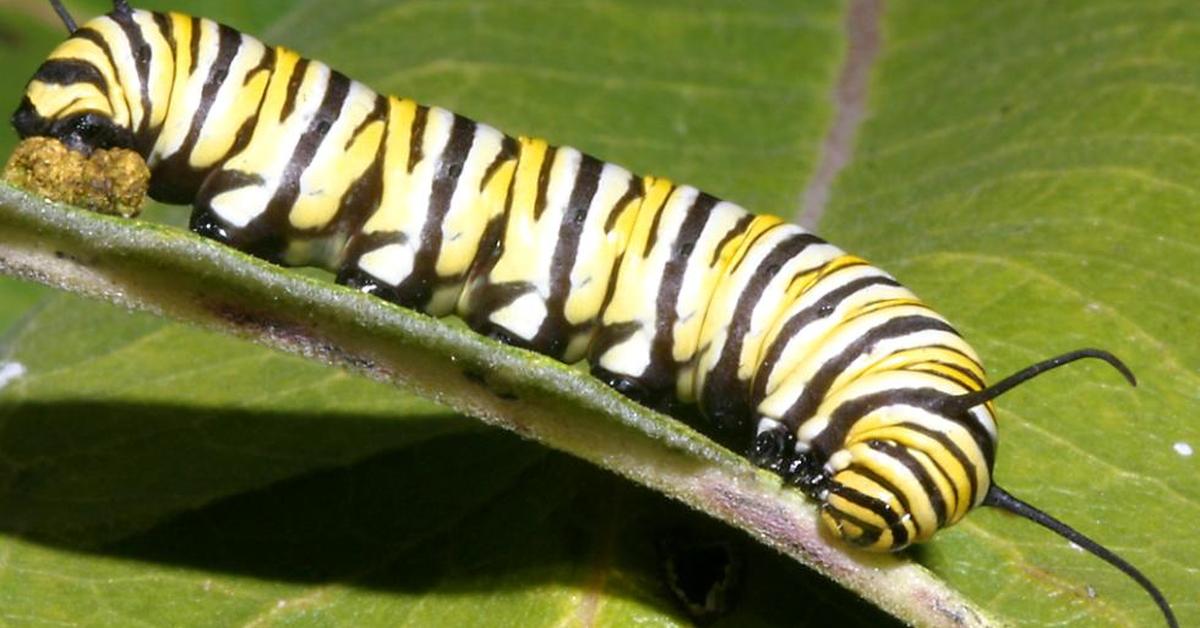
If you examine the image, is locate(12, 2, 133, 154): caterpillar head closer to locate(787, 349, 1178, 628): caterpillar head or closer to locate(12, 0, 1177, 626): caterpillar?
locate(12, 0, 1177, 626): caterpillar

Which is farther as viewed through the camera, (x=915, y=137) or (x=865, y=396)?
(x=915, y=137)

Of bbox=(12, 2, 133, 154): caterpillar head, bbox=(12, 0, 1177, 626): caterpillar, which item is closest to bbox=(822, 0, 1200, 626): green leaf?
bbox=(12, 0, 1177, 626): caterpillar

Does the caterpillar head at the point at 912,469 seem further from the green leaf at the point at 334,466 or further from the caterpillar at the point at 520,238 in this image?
the green leaf at the point at 334,466

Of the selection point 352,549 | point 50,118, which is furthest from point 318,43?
point 352,549

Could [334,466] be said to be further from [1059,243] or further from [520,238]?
[1059,243]

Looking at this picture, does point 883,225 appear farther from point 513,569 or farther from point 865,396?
point 513,569

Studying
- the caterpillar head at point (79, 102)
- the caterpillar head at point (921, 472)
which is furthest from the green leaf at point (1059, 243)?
the caterpillar head at point (79, 102)

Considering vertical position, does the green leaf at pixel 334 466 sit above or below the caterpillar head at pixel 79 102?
below

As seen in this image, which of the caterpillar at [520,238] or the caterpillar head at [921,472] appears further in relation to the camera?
the caterpillar at [520,238]
